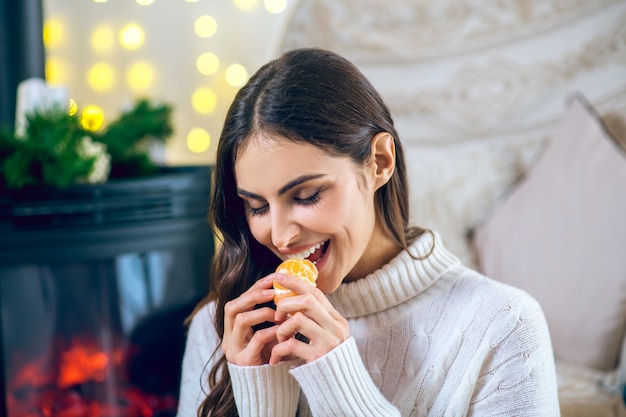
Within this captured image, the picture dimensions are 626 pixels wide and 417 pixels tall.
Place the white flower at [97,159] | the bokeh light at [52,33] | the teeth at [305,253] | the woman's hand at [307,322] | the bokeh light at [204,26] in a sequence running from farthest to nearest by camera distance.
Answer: the bokeh light at [204,26]
the bokeh light at [52,33]
the white flower at [97,159]
the teeth at [305,253]
the woman's hand at [307,322]

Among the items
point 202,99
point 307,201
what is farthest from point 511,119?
point 307,201

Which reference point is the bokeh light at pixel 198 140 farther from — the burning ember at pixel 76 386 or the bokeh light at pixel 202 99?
the burning ember at pixel 76 386

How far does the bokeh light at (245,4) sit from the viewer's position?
2.57 metres

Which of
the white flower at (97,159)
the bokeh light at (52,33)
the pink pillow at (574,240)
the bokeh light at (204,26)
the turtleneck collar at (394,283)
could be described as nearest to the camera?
the turtleneck collar at (394,283)

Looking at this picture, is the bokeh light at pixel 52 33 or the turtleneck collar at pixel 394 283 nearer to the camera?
the turtleneck collar at pixel 394 283

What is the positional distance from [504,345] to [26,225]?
114cm

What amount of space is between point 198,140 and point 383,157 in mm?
1593

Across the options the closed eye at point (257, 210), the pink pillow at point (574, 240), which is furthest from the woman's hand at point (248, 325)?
the pink pillow at point (574, 240)

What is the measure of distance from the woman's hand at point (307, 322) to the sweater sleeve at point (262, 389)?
0.29ft

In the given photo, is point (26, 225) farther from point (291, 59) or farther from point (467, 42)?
point (467, 42)

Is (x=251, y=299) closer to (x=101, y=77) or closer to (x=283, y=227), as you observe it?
(x=283, y=227)

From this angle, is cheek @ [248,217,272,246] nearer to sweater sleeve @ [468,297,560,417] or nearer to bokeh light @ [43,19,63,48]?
sweater sleeve @ [468,297,560,417]

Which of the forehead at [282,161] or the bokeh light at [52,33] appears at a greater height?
the bokeh light at [52,33]

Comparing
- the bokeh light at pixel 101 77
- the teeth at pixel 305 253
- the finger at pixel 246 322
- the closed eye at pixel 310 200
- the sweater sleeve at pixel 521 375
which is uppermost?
the bokeh light at pixel 101 77
